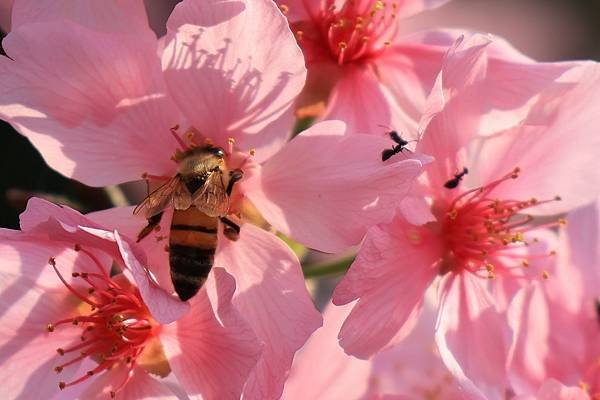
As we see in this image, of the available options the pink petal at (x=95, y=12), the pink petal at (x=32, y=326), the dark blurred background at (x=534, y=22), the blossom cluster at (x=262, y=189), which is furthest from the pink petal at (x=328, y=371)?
the dark blurred background at (x=534, y=22)

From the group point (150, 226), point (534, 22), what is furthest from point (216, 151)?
point (534, 22)

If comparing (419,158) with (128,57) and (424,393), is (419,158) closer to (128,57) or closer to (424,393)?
(128,57)

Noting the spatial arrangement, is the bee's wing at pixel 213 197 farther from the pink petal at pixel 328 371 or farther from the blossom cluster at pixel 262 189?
the pink petal at pixel 328 371

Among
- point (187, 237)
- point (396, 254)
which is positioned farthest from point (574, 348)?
point (187, 237)

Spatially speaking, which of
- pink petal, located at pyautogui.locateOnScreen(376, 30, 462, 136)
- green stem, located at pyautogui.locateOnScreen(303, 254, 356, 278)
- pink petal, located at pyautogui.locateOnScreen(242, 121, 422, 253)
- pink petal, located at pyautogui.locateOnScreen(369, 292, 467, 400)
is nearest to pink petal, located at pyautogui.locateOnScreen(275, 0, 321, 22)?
pink petal, located at pyautogui.locateOnScreen(376, 30, 462, 136)

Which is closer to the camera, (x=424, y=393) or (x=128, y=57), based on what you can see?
(x=128, y=57)

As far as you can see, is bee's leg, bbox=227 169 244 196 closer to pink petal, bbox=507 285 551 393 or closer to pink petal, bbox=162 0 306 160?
pink petal, bbox=162 0 306 160
